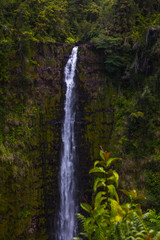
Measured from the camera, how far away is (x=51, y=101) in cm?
1151

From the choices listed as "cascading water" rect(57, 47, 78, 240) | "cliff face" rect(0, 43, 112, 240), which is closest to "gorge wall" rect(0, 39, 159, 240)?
"cliff face" rect(0, 43, 112, 240)

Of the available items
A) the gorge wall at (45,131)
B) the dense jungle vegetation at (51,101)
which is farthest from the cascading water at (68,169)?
the dense jungle vegetation at (51,101)

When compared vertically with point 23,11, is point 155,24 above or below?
below

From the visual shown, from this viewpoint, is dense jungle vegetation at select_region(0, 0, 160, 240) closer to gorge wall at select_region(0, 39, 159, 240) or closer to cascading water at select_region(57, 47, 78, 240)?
gorge wall at select_region(0, 39, 159, 240)

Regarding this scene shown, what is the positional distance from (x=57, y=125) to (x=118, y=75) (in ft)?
18.9

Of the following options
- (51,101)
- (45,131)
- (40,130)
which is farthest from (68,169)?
(51,101)

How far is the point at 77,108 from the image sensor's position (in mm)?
11805

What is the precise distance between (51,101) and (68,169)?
449 centimetres

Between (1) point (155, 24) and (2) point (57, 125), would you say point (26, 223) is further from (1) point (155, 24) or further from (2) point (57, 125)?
(1) point (155, 24)

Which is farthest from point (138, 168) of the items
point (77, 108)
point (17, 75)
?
point (17, 75)

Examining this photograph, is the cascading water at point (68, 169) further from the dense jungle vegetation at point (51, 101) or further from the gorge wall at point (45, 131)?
the dense jungle vegetation at point (51, 101)

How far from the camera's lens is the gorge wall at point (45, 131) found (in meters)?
8.93

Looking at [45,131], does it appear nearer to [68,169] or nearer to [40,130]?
[40,130]

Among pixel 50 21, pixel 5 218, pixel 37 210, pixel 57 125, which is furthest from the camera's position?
pixel 50 21
